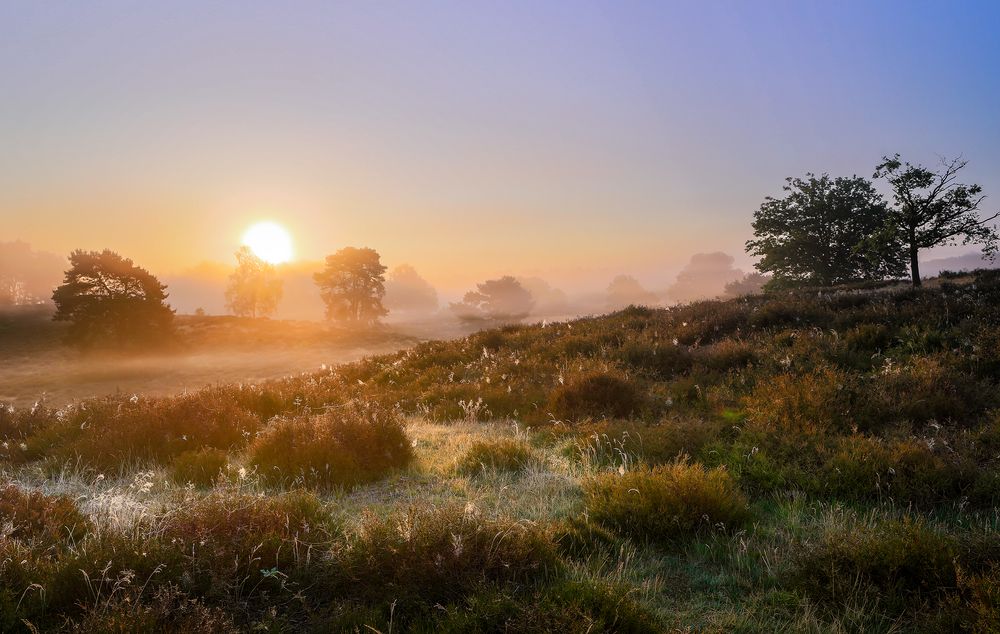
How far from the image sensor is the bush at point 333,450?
19.3 ft

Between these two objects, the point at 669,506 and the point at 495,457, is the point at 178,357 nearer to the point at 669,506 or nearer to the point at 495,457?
the point at 495,457

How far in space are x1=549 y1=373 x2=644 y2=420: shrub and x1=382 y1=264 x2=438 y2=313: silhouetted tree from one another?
108m

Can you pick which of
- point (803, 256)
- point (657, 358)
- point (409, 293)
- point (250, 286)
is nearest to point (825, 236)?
point (803, 256)

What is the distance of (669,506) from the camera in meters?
4.09

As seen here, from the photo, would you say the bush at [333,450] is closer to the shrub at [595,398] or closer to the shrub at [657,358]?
the shrub at [595,398]

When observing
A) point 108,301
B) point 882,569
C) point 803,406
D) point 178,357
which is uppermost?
point 108,301

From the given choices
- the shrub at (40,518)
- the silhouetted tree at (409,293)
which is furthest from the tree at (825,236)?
the silhouetted tree at (409,293)

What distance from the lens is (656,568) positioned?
3.51 metres

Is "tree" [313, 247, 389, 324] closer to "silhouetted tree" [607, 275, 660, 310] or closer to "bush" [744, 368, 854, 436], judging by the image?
"bush" [744, 368, 854, 436]

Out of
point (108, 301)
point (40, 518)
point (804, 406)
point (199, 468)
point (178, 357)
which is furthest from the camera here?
point (178, 357)

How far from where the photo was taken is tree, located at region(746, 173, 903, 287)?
3588 cm

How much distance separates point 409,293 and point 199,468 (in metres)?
122

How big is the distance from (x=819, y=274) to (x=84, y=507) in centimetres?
4238

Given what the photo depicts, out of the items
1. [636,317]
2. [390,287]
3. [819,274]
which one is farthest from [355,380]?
[390,287]
